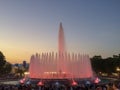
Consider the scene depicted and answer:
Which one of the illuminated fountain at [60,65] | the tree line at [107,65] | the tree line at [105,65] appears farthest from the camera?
the tree line at [107,65]

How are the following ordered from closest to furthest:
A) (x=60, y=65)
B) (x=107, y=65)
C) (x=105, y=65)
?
1. (x=60, y=65)
2. (x=107, y=65)
3. (x=105, y=65)

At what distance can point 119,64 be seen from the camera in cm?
9906

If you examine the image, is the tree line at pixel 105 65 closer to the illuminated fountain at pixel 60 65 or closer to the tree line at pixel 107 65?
the tree line at pixel 107 65

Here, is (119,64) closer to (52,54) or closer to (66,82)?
(52,54)

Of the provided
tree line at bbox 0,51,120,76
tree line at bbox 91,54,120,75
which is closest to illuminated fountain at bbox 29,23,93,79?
tree line at bbox 0,51,120,76

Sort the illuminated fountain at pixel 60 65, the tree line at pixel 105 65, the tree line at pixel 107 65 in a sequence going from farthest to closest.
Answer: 1. the tree line at pixel 107 65
2. the tree line at pixel 105 65
3. the illuminated fountain at pixel 60 65

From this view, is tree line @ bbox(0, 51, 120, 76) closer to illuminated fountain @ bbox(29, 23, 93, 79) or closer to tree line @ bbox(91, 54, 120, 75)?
tree line @ bbox(91, 54, 120, 75)

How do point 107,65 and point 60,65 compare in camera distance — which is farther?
point 107,65

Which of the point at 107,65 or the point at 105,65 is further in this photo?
the point at 105,65

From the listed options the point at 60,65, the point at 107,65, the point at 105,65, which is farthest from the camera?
the point at 105,65

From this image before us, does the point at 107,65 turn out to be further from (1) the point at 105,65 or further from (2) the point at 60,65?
(2) the point at 60,65

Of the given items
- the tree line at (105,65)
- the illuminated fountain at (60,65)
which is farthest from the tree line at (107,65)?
the illuminated fountain at (60,65)

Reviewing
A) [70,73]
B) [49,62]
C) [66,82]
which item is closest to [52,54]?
[49,62]

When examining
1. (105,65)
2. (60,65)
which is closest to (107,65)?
(105,65)
